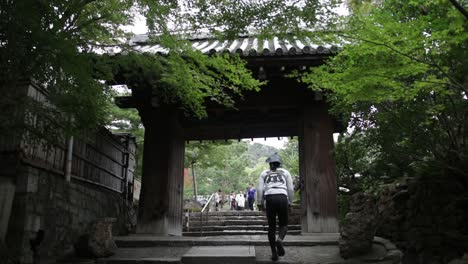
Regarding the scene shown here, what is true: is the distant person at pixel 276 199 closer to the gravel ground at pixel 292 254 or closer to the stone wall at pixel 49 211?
the gravel ground at pixel 292 254

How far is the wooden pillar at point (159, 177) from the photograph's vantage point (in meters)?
8.47

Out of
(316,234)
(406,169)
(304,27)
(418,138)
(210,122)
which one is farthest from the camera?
(210,122)

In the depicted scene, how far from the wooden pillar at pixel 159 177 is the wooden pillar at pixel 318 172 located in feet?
10.1

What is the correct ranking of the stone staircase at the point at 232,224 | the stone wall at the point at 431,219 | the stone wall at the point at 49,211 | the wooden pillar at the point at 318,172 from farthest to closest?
the stone staircase at the point at 232,224 < the wooden pillar at the point at 318,172 < the stone wall at the point at 49,211 < the stone wall at the point at 431,219

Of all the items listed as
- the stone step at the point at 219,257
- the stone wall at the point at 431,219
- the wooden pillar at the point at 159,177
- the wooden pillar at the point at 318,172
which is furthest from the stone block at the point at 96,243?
the stone wall at the point at 431,219

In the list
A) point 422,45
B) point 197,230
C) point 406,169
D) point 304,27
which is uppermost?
point 304,27

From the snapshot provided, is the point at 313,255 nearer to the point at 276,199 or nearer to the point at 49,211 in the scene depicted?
the point at 276,199

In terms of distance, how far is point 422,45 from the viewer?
413cm

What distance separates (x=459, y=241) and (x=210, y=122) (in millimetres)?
7078

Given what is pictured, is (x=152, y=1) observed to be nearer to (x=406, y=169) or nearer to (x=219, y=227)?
(x=406, y=169)

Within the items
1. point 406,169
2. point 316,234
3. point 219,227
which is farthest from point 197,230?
point 406,169

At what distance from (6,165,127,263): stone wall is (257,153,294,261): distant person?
3.49 metres

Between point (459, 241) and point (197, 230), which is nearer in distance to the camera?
point (459, 241)

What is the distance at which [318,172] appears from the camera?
827cm
